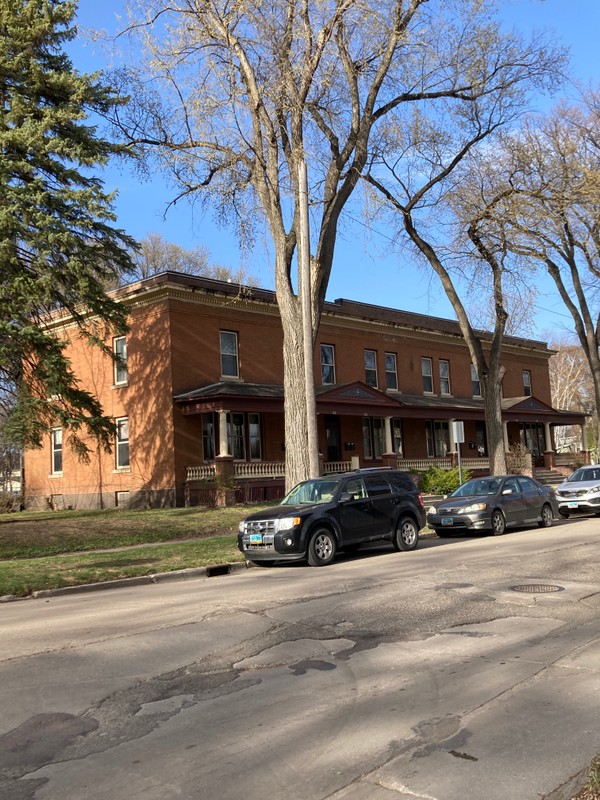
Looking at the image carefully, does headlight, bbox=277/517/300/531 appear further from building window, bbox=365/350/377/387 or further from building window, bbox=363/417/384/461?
building window, bbox=365/350/377/387

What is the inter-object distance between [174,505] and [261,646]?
2100cm

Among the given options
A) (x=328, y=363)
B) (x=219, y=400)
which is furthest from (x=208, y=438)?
(x=328, y=363)

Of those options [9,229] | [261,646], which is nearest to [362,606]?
[261,646]

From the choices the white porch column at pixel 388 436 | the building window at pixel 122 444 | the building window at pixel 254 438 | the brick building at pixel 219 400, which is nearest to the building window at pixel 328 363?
the brick building at pixel 219 400

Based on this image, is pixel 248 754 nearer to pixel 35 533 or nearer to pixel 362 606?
pixel 362 606

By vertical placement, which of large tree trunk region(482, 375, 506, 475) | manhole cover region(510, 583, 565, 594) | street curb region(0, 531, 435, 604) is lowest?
street curb region(0, 531, 435, 604)

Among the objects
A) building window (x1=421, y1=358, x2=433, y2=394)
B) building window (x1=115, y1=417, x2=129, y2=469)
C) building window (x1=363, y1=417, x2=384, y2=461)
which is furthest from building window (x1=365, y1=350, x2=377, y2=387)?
building window (x1=115, y1=417, x2=129, y2=469)

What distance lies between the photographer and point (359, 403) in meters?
31.9

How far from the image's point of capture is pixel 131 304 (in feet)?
96.4

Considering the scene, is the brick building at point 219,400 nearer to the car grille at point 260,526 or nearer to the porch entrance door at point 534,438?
the porch entrance door at point 534,438

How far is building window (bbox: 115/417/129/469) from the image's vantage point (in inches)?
1187

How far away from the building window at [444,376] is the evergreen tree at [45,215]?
23.5 m

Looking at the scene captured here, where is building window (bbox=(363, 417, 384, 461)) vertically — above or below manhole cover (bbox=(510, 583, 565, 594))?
above

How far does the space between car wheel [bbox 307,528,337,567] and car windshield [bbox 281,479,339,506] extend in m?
0.63
